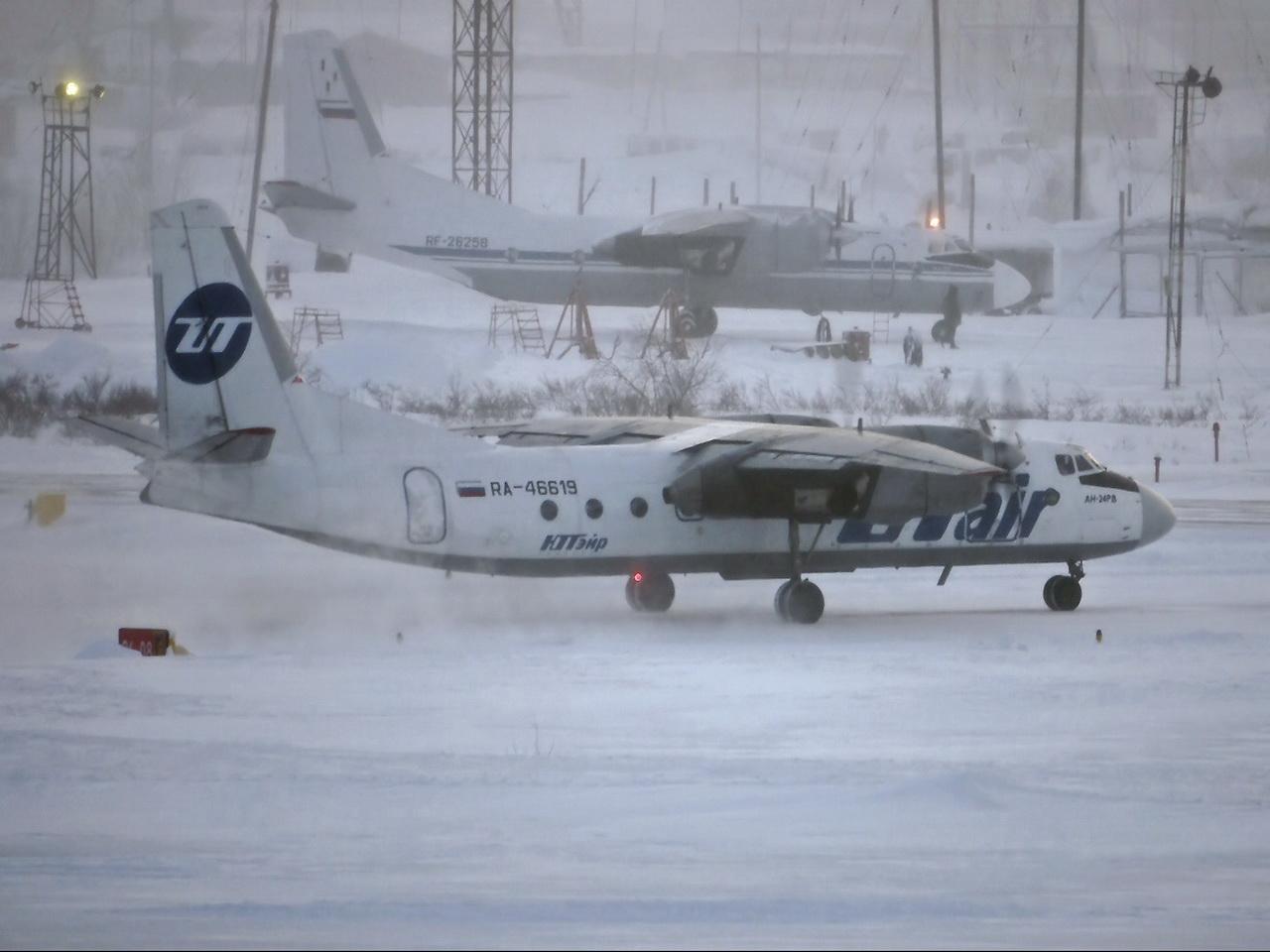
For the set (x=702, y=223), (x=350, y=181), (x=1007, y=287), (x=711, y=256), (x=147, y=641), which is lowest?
(x=147, y=641)

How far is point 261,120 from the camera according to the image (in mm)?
42750

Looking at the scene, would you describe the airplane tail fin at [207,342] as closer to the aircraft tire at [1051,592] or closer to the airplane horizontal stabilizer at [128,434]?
the airplane horizontal stabilizer at [128,434]

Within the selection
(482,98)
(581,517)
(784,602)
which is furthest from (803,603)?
(482,98)

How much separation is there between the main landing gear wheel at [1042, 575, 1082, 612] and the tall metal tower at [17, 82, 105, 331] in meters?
23.0

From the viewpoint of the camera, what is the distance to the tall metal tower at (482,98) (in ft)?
134

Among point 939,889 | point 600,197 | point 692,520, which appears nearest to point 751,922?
point 939,889

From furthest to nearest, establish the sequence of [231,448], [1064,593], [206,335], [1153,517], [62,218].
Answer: [62,218] < [1153,517] < [1064,593] < [206,335] < [231,448]

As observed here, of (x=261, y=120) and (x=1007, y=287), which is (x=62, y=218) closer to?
(x=261, y=120)

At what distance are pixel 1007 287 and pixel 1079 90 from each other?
18.8 feet

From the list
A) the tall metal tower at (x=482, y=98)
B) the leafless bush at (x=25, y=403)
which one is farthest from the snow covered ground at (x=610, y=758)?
the tall metal tower at (x=482, y=98)

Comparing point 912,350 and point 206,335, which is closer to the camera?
point 206,335

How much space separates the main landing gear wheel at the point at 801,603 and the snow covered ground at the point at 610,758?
0.38m

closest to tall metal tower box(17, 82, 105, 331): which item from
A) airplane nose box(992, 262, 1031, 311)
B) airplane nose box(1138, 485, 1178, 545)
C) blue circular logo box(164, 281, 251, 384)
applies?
blue circular logo box(164, 281, 251, 384)

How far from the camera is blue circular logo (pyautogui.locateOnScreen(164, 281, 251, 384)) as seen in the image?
20.3m
